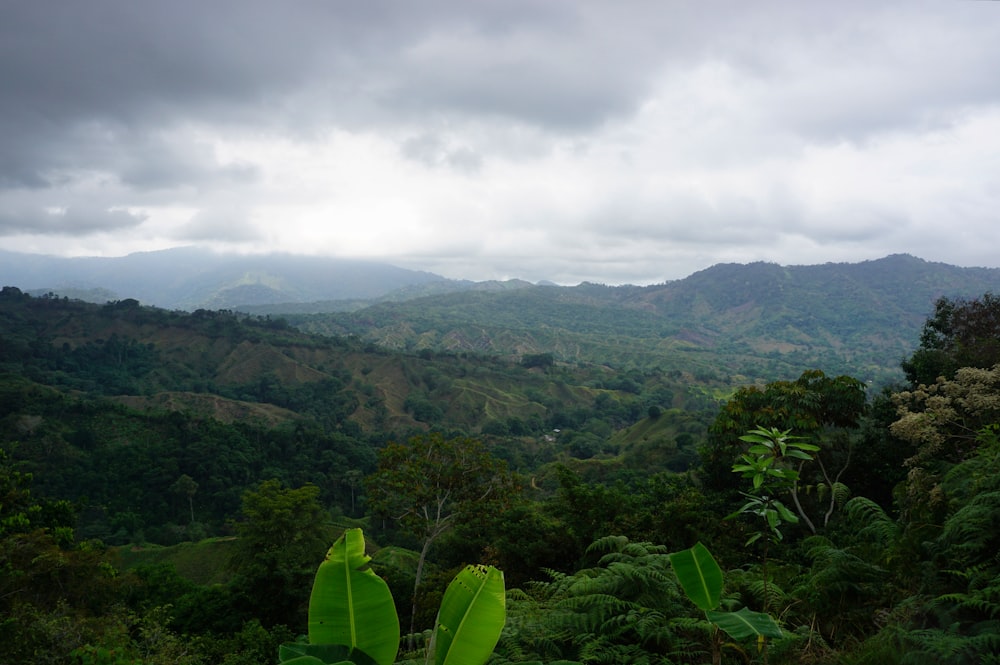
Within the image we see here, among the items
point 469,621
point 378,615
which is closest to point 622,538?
point 469,621

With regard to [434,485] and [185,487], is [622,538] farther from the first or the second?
[185,487]

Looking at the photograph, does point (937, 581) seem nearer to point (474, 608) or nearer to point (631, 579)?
point (631, 579)

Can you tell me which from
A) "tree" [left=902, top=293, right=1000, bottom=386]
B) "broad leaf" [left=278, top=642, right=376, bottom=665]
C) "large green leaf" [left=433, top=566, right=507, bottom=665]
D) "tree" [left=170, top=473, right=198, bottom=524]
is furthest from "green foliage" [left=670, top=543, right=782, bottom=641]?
"tree" [left=170, top=473, right=198, bottom=524]

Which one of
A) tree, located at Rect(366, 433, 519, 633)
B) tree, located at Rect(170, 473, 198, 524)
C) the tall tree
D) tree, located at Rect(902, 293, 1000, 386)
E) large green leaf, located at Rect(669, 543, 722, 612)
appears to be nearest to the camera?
large green leaf, located at Rect(669, 543, 722, 612)

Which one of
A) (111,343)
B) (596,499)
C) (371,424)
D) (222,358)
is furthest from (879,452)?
(111,343)

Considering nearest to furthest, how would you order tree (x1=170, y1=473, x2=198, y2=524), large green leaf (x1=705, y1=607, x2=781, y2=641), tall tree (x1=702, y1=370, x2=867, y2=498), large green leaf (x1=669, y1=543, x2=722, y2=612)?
large green leaf (x1=705, y1=607, x2=781, y2=641)
large green leaf (x1=669, y1=543, x2=722, y2=612)
tall tree (x1=702, y1=370, x2=867, y2=498)
tree (x1=170, y1=473, x2=198, y2=524)

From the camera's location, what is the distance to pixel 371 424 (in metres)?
81.6

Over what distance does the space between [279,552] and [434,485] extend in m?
9.27

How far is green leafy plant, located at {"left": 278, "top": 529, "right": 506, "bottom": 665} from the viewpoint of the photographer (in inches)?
78.2

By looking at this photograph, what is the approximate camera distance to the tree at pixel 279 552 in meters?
17.7

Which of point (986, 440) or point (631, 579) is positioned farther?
point (986, 440)

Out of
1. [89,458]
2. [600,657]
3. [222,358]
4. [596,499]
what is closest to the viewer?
[600,657]

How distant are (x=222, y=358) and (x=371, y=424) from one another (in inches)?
1682

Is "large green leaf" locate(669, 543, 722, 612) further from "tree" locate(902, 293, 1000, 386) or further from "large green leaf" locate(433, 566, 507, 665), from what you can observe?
"tree" locate(902, 293, 1000, 386)
